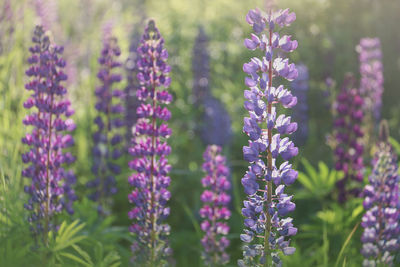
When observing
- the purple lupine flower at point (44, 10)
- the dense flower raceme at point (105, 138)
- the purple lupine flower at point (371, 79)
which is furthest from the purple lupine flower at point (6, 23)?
the purple lupine flower at point (371, 79)

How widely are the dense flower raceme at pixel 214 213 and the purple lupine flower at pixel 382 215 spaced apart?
2.66 feet

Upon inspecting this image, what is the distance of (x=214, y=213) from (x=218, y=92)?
157 inches

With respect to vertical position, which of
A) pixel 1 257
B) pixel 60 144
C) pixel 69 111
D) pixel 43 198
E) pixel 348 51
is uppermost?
pixel 348 51

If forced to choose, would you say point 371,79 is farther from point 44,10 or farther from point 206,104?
point 44,10

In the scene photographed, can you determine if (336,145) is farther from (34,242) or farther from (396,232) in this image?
(34,242)

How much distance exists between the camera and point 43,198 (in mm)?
2887

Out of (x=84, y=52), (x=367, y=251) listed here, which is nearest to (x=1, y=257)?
(x=367, y=251)

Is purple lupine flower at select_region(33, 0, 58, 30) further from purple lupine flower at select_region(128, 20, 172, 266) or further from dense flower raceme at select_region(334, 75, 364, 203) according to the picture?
dense flower raceme at select_region(334, 75, 364, 203)

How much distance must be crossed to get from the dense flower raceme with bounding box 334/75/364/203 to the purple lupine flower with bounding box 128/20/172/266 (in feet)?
6.36

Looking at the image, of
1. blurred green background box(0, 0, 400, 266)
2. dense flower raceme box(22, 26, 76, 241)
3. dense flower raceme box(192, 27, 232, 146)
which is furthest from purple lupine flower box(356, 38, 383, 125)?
dense flower raceme box(22, 26, 76, 241)

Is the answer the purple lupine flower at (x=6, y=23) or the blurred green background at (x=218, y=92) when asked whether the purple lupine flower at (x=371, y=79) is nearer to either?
the blurred green background at (x=218, y=92)

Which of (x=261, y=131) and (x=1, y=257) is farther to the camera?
(x=1, y=257)

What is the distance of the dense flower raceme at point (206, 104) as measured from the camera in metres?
5.32

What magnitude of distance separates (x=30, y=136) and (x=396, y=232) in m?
2.07
